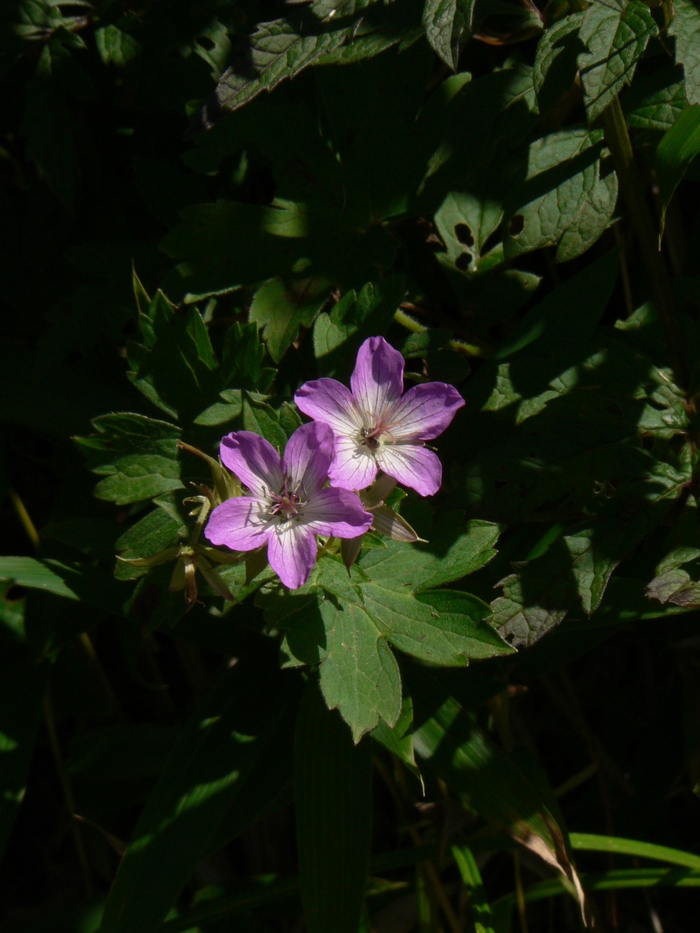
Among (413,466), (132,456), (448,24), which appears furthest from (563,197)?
(132,456)

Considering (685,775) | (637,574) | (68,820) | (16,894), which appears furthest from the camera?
(16,894)

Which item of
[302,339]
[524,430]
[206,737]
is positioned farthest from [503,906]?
[302,339]

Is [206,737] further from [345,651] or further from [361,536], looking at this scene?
[361,536]

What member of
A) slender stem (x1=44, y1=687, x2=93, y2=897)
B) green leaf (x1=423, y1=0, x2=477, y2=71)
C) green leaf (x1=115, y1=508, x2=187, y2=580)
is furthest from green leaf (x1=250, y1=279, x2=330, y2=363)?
slender stem (x1=44, y1=687, x2=93, y2=897)

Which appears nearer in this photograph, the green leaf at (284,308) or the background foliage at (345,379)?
the background foliage at (345,379)

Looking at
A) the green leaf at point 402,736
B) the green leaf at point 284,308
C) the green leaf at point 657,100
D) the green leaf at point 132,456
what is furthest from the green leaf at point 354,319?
the green leaf at point 402,736

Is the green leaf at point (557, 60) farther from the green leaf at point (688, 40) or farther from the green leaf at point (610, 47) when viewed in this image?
the green leaf at point (688, 40)
